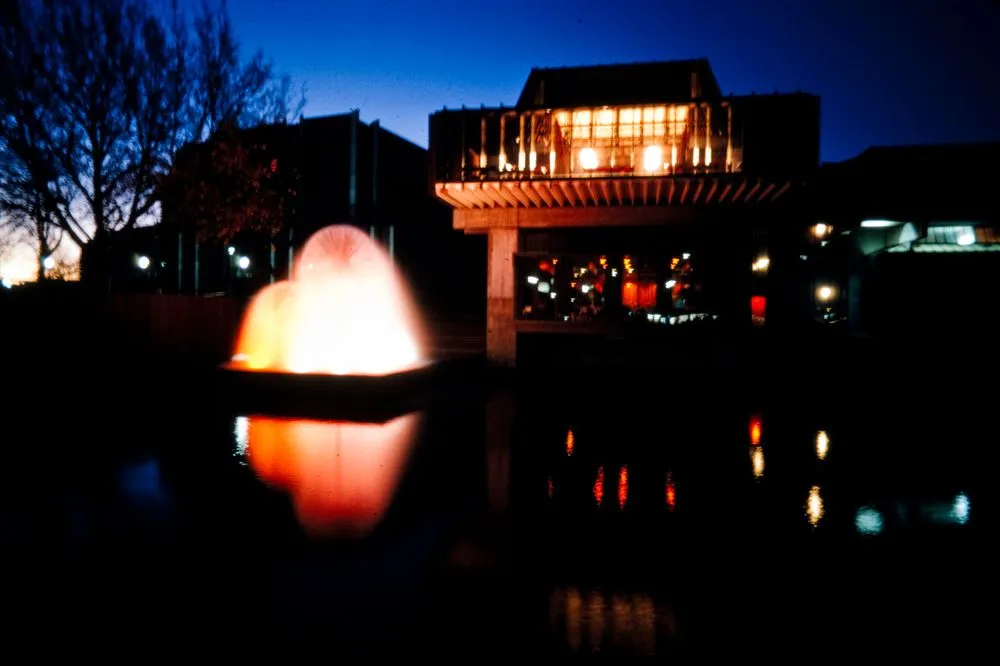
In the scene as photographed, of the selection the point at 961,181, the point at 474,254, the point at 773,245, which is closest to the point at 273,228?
the point at 474,254

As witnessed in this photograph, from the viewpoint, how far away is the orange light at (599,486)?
6250 millimetres

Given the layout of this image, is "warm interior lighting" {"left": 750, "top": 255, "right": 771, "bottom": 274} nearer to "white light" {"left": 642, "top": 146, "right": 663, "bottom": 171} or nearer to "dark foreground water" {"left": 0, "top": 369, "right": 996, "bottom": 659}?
"white light" {"left": 642, "top": 146, "right": 663, "bottom": 171}

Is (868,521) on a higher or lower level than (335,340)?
lower

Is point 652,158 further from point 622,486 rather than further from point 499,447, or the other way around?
point 622,486

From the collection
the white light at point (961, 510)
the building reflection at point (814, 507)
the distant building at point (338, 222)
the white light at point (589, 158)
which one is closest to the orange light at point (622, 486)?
the building reflection at point (814, 507)

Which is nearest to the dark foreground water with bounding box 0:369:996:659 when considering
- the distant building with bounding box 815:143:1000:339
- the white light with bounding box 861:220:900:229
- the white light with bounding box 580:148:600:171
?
the white light with bounding box 580:148:600:171

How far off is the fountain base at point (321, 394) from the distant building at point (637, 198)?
159 inches

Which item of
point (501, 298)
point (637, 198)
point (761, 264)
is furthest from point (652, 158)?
point (761, 264)

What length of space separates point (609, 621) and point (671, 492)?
2.85 meters

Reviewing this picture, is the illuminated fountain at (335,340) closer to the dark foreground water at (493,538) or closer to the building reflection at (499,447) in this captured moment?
the building reflection at (499,447)

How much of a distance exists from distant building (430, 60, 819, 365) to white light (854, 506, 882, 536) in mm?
8010

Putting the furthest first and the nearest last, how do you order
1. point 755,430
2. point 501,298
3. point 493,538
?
1. point 501,298
2. point 755,430
3. point 493,538

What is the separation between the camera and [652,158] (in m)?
14.4

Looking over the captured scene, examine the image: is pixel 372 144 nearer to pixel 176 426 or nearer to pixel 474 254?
pixel 474 254
